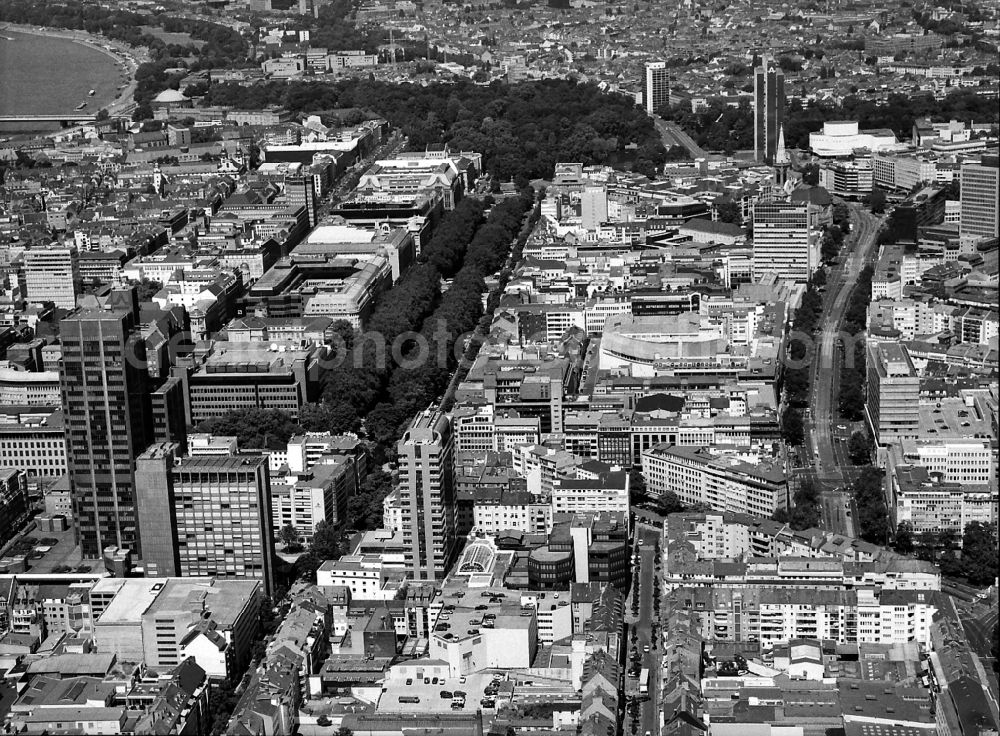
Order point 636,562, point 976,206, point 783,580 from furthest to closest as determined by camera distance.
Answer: point 976,206, point 636,562, point 783,580

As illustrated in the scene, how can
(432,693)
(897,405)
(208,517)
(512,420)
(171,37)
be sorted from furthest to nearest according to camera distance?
(171,37)
(512,420)
(897,405)
(208,517)
(432,693)

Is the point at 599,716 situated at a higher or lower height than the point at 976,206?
lower

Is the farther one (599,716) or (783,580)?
(783,580)

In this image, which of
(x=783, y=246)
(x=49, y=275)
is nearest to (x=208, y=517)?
(x=49, y=275)

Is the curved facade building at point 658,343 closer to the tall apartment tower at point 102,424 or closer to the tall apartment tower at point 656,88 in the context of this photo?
the tall apartment tower at point 102,424

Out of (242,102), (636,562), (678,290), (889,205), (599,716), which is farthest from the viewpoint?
(242,102)

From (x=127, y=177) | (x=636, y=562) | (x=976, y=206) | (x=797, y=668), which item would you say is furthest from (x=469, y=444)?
(x=127, y=177)

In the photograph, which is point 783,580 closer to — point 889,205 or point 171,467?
point 171,467

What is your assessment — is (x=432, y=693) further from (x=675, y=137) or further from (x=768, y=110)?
(x=675, y=137)

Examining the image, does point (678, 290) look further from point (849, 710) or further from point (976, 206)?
point (849, 710)
